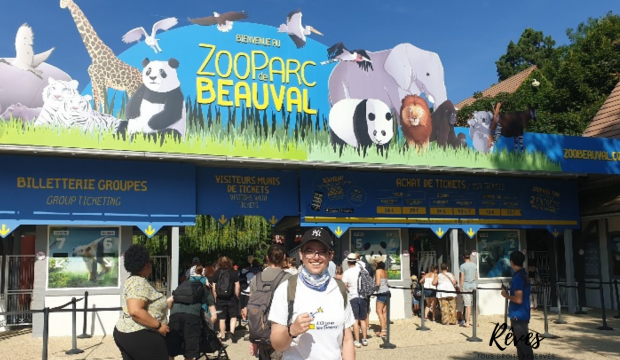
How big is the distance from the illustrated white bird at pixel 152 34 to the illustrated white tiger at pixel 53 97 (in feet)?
4.70

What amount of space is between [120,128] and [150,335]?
700cm

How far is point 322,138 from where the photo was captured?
41.7 ft

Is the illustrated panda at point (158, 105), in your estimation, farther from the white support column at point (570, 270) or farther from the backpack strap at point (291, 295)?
the white support column at point (570, 270)

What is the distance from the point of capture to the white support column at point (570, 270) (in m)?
15.0

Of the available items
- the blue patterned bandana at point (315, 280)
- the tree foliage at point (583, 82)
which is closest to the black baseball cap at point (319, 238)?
the blue patterned bandana at point (315, 280)

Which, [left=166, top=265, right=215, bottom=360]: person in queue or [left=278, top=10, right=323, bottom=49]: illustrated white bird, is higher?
[left=278, top=10, right=323, bottom=49]: illustrated white bird

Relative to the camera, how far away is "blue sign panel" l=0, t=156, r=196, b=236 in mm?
11047

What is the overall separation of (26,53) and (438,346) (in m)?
9.31

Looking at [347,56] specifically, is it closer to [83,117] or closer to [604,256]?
[83,117]

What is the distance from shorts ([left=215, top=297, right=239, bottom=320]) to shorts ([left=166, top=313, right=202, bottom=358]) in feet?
11.2

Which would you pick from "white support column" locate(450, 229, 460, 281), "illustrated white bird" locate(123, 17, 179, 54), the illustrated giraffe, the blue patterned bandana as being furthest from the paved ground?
the blue patterned bandana

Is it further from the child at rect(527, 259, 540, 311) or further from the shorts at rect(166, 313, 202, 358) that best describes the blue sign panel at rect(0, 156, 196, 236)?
the child at rect(527, 259, 540, 311)

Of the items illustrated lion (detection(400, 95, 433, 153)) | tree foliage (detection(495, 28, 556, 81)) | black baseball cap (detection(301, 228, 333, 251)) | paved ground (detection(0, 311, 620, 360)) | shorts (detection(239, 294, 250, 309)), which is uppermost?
tree foliage (detection(495, 28, 556, 81))

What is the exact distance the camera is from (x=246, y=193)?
41.8ft
